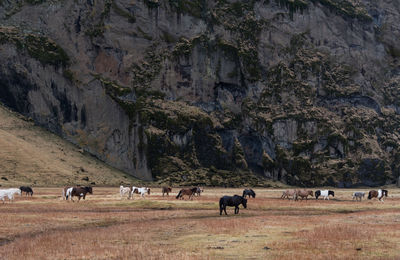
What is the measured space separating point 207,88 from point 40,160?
6583cm

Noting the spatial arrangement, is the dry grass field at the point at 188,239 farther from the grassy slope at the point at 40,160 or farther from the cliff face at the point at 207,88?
the cliff face at the point at 207,88

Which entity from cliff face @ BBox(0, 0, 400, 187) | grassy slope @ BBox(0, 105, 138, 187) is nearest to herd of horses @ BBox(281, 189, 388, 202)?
grassy slope @ BBox(0, 105, 138, 187)

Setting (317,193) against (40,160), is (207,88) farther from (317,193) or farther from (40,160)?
(317,193)

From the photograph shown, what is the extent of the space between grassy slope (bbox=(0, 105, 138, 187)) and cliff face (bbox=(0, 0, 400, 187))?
6600mm

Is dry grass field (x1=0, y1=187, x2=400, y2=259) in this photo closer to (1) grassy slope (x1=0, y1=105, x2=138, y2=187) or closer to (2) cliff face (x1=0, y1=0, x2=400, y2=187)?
(1) grassy slope (x1=0, y1=105, x2=138, y2=187)

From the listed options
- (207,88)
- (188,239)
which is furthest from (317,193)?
(207,88)

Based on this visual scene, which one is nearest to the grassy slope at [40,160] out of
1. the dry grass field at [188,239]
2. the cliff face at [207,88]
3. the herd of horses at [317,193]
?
the cliff face at [207,88]

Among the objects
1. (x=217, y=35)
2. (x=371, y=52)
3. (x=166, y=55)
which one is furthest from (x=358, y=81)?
(x=166, y=55)

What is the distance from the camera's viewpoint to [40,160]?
398 feet

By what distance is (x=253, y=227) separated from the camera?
31.8m

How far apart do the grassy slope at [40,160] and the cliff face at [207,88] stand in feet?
21.7

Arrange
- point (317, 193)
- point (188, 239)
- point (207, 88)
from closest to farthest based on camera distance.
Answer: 1. point (188, 239)
2. point (317, 193)
3. point (207, 88)

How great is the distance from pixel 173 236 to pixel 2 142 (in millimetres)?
104829

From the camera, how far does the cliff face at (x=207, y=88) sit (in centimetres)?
15025
